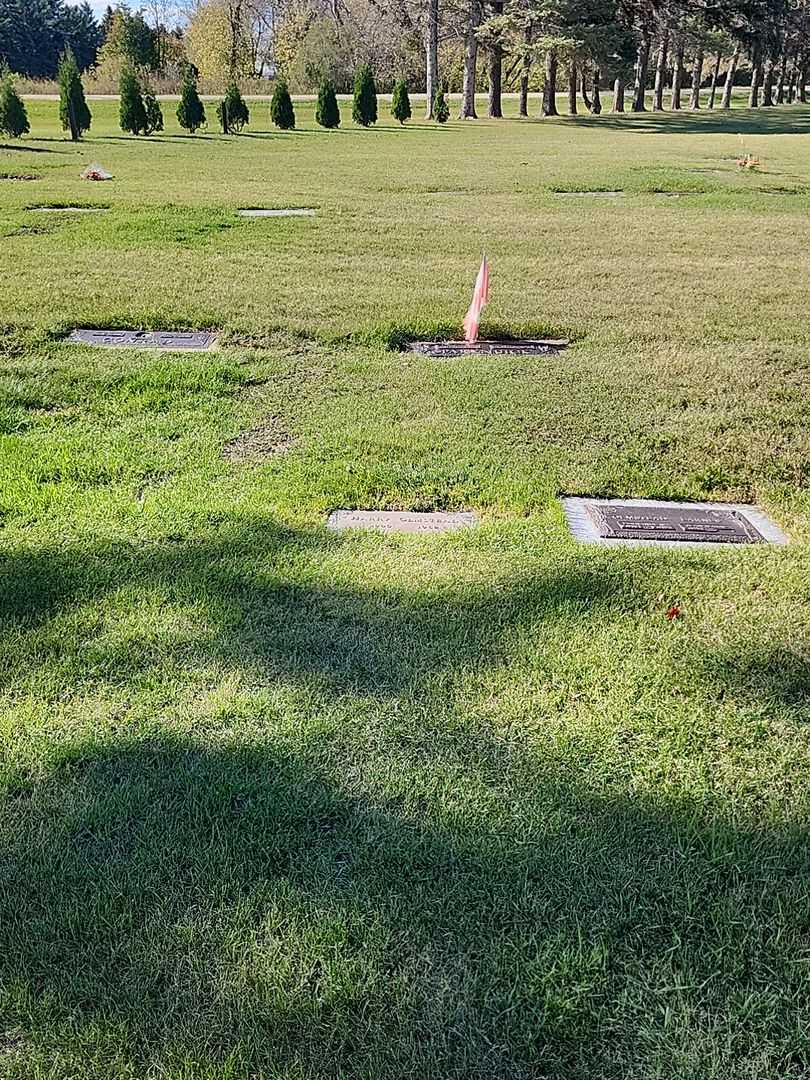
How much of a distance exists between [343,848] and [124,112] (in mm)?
25268

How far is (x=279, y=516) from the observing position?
321 centimetres

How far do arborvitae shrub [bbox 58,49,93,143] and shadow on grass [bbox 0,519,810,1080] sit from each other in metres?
23.2

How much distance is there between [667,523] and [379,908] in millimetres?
2058

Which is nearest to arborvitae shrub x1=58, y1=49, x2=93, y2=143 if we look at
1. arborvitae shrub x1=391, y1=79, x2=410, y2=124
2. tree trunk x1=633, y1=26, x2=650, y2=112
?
arborvitae shrub x1=391, y1=79, x2=410, y2=124

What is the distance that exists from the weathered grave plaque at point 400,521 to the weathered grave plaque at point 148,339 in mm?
2405

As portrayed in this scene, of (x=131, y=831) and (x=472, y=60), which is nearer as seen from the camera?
(x=131, y=831)

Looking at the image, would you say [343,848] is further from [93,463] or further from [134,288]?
[134,288]

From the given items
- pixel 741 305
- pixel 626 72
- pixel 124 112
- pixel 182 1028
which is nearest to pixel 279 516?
pixel 182 1028

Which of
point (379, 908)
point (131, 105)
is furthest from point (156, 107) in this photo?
point (379, 908)

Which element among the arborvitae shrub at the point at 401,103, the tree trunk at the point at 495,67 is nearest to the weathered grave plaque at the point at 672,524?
the arborvitae shrub at the point at 401,103

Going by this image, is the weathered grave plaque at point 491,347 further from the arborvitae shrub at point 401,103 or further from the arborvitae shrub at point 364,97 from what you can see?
the arborvitae shrub at point 401,103

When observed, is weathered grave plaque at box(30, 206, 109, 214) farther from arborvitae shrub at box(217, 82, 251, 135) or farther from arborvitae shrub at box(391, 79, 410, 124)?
arborvitae shrub at box(391, 79, 410, 124)

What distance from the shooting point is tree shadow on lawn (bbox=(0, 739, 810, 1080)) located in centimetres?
142

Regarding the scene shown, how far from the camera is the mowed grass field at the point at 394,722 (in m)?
1.47
